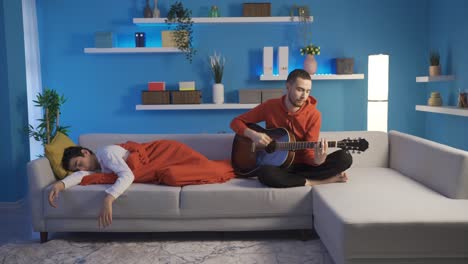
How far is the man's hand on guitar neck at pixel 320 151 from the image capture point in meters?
3.05

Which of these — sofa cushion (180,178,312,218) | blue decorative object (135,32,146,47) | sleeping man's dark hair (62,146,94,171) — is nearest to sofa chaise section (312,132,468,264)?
sofa cushion (180,178,312,218)

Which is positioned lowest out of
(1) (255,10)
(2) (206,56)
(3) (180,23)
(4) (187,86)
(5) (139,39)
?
(4) (187,86)

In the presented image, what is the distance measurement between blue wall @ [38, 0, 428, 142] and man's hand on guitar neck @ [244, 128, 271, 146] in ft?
6.68

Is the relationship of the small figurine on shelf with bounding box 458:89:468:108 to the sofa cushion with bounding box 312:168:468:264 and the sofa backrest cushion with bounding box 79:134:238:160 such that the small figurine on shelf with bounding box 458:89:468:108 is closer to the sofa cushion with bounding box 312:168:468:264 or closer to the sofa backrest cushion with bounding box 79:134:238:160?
the sofa cushion with bounding box 312:168:468:264

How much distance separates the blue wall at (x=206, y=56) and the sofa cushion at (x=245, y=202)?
7.67ft

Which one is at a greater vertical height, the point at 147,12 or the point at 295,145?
the point at 147,12

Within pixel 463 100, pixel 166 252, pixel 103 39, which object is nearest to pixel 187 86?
pixel 103 39

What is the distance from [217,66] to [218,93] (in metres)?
0.28

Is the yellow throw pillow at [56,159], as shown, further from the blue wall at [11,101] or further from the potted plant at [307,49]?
the potted plant at [307,49]

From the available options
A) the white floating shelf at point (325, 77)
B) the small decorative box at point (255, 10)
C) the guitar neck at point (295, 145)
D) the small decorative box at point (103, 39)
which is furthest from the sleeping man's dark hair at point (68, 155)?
the small decorative box at point (255, 10)

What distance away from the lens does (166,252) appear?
2.98 metres

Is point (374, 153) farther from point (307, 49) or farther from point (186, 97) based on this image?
point (186, 97)

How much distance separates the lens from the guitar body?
3248 mm

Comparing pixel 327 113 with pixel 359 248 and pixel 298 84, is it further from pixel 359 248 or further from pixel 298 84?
pixel 359 248
